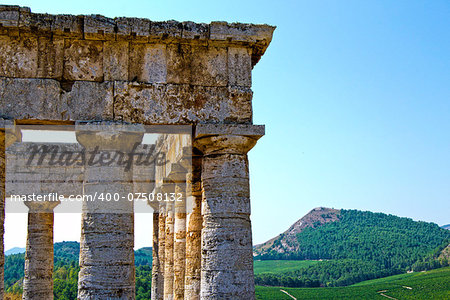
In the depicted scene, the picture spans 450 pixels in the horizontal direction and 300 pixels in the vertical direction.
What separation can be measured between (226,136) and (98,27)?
12.2 feet

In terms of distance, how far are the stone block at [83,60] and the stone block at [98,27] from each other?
0.24 meters

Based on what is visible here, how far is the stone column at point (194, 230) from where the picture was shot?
1358cm

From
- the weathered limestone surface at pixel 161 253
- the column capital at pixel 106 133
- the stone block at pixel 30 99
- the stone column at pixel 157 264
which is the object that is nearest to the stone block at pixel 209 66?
the column capital at pixel 106 133

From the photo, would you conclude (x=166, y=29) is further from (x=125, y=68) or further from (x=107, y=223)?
(x=107, y=223)

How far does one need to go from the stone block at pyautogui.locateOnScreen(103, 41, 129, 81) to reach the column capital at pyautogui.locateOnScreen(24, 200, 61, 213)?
10808 mm

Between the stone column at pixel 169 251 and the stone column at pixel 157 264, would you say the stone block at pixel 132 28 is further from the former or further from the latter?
the stone column at pixel 157 264

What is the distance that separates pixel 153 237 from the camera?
930 inches

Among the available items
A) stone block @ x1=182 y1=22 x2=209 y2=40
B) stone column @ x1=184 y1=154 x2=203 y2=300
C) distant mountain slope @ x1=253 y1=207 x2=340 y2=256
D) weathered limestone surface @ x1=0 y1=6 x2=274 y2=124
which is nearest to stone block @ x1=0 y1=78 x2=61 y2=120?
weathered limestone surface @ x1=0 y1=6 x2=274 y2=124

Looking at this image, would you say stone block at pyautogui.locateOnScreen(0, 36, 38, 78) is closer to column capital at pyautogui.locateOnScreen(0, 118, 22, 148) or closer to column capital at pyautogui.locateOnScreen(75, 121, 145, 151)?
column capital at pyautogui.locateOnScreen(0, 118, 22, 148)

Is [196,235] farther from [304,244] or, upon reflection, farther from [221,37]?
[304,244]

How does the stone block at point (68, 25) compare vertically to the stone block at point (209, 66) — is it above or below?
above

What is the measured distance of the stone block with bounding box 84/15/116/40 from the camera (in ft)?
35.5

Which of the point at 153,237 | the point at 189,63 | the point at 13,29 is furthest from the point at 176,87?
the point at 153,237

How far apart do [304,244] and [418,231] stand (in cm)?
3778
